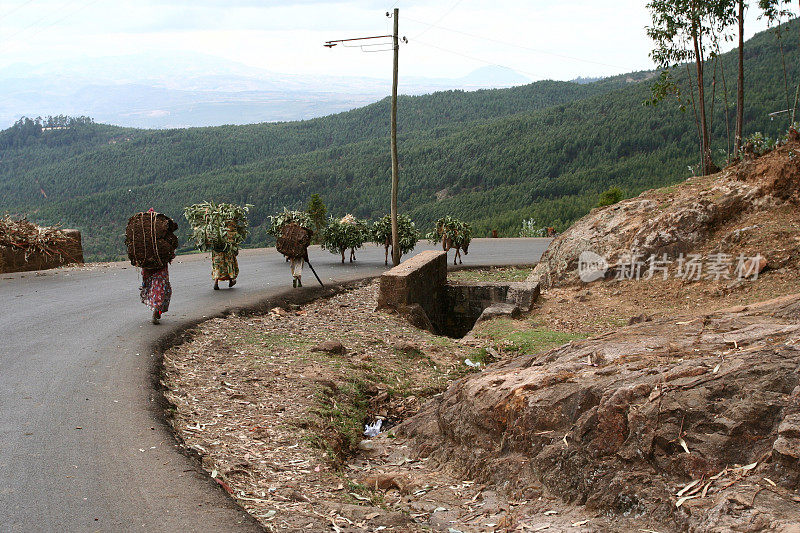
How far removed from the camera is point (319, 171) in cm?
7525

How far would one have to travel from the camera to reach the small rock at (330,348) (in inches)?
406

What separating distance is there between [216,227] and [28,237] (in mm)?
6061

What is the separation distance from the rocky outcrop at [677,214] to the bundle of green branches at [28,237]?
12272mm

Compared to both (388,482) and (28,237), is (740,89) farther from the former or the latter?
(28,237)

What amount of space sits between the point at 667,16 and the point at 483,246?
1028 centimetres

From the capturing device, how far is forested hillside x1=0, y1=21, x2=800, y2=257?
5803cm

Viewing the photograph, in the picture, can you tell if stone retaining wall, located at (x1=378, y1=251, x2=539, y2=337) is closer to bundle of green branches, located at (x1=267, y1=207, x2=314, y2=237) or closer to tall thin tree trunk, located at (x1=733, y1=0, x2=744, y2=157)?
bundle of green branches, located at (x1=267, y1=207, x2=314, y2=237)

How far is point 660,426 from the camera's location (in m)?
4.77

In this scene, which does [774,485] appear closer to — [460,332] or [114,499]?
[114,499]

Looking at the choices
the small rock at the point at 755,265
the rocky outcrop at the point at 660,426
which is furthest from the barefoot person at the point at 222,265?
the small rock at the point at 755,265

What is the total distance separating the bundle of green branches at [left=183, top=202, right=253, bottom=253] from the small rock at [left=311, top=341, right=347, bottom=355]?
4.88m

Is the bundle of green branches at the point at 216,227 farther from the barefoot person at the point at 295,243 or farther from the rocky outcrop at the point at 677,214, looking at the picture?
the rocky outcrop at the point at 677,214

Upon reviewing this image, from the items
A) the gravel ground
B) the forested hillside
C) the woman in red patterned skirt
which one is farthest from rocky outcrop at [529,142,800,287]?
the forested hillside

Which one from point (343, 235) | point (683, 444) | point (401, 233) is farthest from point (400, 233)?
point (683, 444)
